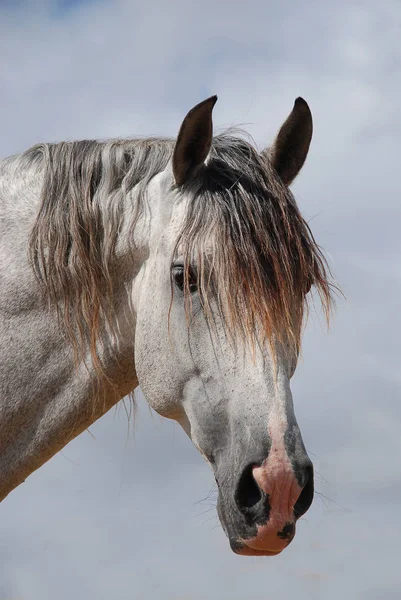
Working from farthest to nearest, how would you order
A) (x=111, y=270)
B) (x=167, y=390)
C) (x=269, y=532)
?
(x=111, y=270) < (x=167, y=390) < (x=269, y=532)

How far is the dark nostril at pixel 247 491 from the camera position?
144 inches

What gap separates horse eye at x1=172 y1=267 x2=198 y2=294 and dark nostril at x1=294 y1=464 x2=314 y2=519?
110cm

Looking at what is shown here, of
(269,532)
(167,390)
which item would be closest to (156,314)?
(167,390)

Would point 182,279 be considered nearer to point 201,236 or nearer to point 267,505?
point 201,236

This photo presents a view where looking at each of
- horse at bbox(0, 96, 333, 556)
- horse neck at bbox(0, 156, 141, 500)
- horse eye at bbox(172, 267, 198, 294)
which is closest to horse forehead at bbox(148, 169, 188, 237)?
horse at bbox(0, 96, 333, 556)

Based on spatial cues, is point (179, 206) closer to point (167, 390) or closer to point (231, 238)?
point (231, 238)

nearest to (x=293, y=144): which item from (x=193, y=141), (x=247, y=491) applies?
(x=193, y=141)

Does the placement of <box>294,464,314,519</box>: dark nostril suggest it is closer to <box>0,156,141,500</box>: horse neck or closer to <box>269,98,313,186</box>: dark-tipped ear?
<box>0,156,141,500</box>: horse neck

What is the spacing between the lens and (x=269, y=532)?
357 cm

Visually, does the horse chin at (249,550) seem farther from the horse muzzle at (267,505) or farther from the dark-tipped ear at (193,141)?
the dark-tipped ear at (193,141)

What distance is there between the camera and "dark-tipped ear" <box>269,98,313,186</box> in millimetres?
4582

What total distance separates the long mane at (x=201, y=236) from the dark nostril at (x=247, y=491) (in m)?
0.69

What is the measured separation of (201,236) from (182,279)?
25 cm

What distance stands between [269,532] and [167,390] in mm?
928
